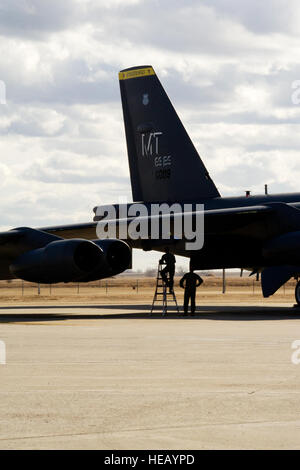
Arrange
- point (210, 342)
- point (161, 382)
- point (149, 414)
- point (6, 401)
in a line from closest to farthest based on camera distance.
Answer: point (149, 414) < point (6, 401) < point (161, 382) < point (210, 342)

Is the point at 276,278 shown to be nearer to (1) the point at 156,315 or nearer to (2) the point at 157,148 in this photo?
(1) the point at 156,315

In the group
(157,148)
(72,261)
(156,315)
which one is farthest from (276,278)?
(157,148)

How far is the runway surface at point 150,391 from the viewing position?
6668 mm

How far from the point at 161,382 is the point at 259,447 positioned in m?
3.74

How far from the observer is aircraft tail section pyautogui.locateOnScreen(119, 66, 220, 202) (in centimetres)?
2997

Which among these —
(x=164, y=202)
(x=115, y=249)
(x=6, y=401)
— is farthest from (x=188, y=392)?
(x=164, y=202)

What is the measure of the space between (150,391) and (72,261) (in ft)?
45.3

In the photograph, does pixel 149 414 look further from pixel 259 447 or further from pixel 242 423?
pixel 259 447

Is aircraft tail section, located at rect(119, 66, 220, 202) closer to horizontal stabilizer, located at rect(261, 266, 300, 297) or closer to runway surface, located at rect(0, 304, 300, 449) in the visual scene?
horizontal stabilizer, located at rect(261, 266, 300, 297)

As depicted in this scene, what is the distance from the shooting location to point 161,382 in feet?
32.4

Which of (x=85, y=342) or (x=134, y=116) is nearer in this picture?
(x=85, y=342)

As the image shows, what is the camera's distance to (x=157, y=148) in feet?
101

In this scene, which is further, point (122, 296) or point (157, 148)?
point (122, 296)

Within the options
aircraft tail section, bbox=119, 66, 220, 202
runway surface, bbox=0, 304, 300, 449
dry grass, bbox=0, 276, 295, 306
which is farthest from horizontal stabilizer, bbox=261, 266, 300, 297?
dry grass, bbox=0, 276, 295, 306
